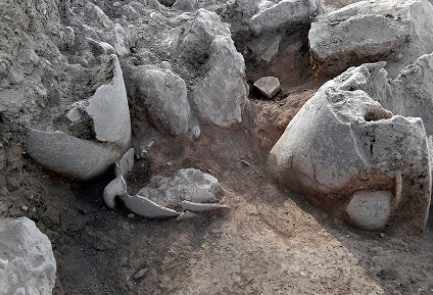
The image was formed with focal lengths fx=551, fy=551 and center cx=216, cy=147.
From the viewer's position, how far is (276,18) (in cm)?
495

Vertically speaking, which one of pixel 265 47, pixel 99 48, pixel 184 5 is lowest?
pixel 265 47

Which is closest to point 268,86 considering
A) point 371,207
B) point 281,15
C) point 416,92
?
point 281,15

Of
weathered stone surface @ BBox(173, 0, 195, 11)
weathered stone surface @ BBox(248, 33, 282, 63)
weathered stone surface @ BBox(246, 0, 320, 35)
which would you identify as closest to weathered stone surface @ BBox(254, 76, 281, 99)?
weathered stone surface @ BBox(248, 33, 282, 63)

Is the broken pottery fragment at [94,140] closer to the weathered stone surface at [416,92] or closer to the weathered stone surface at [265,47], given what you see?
the weathered stone surface at [265,47]

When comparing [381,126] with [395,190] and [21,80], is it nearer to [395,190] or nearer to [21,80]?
[395,190]

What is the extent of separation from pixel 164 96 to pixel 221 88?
474mm

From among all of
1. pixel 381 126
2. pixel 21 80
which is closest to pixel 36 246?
pixel 21 80

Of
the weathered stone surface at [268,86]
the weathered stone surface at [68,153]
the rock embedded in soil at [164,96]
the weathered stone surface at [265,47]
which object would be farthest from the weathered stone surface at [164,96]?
the weathered stone surface at [265,47]

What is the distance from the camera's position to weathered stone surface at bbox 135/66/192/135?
371 cm

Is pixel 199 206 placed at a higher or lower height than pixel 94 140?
lower

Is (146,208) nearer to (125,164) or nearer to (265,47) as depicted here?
(125,164)

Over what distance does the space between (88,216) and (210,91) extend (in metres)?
1.28

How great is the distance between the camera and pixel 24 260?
2598mm

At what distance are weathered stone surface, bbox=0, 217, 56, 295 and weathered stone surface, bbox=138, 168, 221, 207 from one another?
82 centimetres
